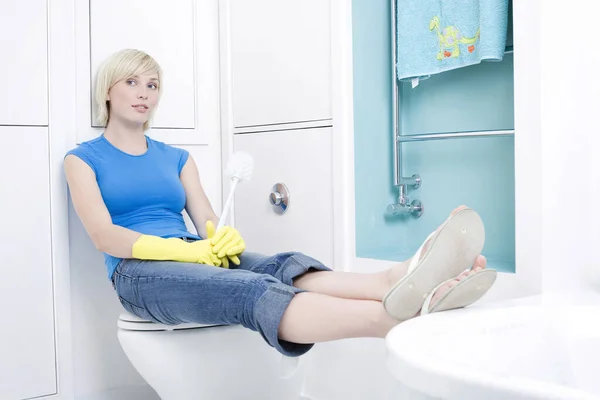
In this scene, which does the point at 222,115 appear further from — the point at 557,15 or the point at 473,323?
the point at 473,323

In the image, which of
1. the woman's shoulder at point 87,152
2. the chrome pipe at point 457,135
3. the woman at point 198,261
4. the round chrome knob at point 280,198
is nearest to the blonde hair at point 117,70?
the woman at point 198,261

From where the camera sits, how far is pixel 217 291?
1.44m

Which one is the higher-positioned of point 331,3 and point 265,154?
point 331,3

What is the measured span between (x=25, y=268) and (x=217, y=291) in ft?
2.34

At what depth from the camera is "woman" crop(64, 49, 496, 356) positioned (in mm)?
1154

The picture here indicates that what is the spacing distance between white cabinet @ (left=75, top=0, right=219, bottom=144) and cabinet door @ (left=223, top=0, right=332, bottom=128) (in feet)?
0.29

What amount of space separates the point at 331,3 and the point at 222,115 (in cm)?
60

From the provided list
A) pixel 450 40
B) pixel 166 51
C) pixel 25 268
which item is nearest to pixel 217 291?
pixel 25 268

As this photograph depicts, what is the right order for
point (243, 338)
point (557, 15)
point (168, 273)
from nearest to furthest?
point (557, 15), point (168, 273), point (243, 338)

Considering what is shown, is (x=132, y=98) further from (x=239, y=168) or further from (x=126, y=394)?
(x=126, y=394)

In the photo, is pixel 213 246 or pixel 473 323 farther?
pixel 213 246

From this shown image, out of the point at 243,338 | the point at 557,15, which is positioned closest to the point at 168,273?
the point at 243,338

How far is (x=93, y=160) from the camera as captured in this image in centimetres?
185

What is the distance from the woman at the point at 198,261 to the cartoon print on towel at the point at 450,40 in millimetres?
611
